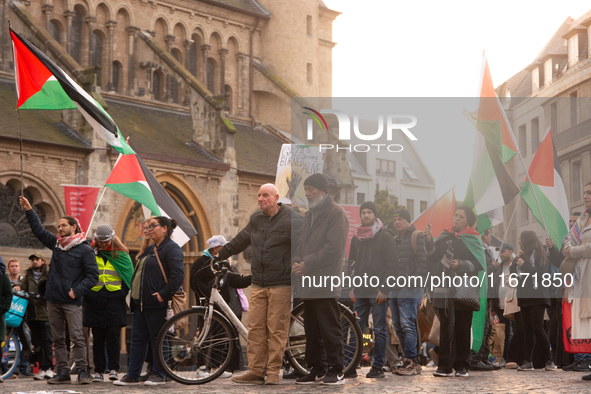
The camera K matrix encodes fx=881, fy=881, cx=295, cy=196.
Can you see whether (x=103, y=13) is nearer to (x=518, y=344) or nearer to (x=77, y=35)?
(x=77, y=35)

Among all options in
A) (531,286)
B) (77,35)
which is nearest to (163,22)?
(77,35)

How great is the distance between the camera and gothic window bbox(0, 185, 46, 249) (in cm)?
2300

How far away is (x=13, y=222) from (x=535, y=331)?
54.3 feet

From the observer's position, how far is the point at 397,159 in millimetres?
8492

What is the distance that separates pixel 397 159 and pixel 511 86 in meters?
30.4

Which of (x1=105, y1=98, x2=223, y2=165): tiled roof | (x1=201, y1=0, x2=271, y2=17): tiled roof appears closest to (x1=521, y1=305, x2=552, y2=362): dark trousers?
(x1=105, y1=98, x2=223, y2=165): tiled roof

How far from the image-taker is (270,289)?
327 inches

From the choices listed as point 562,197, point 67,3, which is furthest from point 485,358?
point 67,3

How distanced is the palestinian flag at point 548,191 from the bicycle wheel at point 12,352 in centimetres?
672

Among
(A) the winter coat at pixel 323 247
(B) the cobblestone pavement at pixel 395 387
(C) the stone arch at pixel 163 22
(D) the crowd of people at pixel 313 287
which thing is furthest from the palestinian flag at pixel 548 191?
(C) the stone arch at pixel 163 22

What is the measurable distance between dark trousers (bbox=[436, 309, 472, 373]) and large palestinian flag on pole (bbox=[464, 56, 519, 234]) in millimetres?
1079

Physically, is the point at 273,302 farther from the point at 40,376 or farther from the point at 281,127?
the point at 281,127

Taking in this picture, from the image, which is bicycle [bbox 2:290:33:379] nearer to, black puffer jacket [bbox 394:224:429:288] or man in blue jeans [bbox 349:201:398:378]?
man in blue jeans [bbox 349:201:398:378]

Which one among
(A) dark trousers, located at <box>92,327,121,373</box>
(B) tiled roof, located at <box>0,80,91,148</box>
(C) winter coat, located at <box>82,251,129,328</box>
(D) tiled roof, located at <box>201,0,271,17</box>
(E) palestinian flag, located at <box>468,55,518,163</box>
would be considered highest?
(D) tiled roof, located at <box>201,0,271,17</box>
